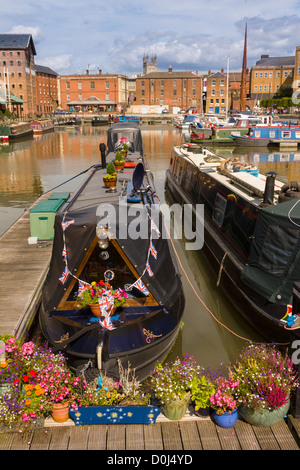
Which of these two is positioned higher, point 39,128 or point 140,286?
point 39,128

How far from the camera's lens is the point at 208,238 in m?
13.4

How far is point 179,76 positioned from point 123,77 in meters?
15.8

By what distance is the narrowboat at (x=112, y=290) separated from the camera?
6.30 metres

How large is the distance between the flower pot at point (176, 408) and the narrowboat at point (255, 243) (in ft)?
5.35

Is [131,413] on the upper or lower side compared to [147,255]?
lower

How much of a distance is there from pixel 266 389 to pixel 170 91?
106m

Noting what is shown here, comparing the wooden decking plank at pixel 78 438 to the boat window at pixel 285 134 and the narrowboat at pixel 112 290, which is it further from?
the boat window at pixel 285 134

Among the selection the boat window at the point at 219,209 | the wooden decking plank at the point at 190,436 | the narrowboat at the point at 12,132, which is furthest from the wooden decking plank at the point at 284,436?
the narrowboat at the point at 12,132

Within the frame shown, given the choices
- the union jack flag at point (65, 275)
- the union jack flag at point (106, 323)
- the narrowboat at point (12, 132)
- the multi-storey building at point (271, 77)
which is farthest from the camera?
the multi-storey building at point (271, 77)

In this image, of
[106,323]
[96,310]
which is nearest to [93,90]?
[96,310]

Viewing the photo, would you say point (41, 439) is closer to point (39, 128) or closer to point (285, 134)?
point (285, 134)

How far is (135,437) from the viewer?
193 inches

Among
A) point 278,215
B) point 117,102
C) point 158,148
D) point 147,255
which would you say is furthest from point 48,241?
point 117,102

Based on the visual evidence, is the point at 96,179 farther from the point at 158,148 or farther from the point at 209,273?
the point at 158,148
